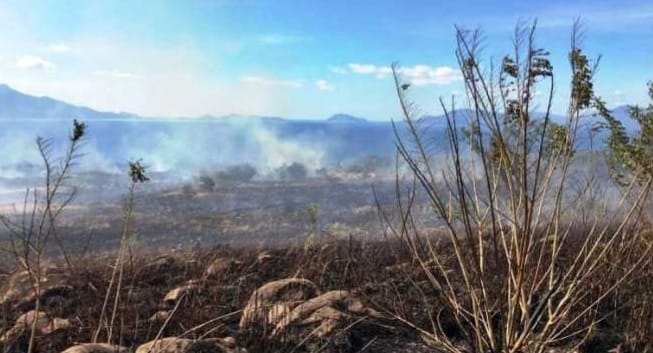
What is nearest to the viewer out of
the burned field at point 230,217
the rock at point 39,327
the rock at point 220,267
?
the rock at point 39,327

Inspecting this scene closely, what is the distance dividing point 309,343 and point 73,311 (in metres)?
3.20

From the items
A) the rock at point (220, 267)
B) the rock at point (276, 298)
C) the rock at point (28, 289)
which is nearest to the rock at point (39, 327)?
the rock at point (276, 298)

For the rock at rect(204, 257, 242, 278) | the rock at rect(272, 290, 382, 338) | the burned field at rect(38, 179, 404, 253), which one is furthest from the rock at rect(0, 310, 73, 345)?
the burned field at rect(38, 179, 404, 253)

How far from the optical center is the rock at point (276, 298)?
17.4 feet

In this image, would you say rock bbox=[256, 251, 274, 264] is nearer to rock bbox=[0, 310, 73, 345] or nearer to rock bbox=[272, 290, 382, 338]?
rock bbox=[272, 290, 382, 338]

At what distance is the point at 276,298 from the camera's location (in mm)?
6105

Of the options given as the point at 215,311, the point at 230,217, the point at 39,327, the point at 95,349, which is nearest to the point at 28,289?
the point at 39,327

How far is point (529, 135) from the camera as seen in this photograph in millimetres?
4527

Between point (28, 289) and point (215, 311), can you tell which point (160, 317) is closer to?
point (215, 311)

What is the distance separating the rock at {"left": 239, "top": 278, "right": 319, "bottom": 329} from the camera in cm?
529

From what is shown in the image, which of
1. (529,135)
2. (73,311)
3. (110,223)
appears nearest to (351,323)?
(529,135)

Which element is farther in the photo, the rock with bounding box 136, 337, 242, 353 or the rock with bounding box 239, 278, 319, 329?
the rock with bounding box 239, 278, 319, 329

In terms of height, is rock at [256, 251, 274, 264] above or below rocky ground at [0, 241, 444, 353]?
below

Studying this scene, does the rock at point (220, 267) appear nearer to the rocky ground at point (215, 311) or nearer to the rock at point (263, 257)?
the rocky ground at point (215, 311)
